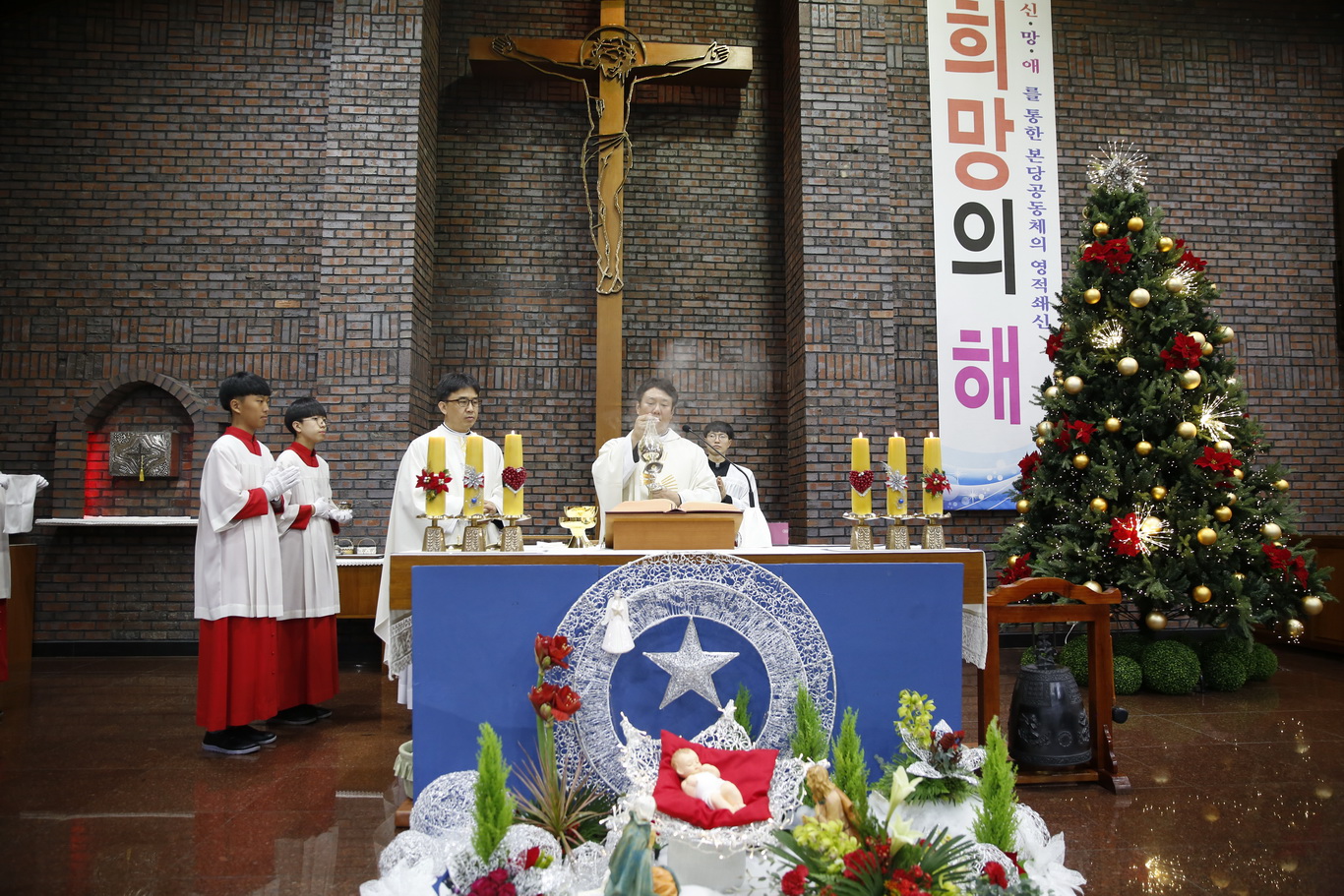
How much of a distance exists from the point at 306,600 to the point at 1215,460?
225 inches

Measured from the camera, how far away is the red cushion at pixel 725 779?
→ 8.52 feet

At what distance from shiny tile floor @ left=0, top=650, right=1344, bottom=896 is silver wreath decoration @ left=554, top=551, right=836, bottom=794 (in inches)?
34.6

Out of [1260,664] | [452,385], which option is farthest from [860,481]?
[1260,664]

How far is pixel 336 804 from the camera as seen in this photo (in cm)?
387

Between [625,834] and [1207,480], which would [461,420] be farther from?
[1207,480]

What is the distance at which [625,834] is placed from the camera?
238cm

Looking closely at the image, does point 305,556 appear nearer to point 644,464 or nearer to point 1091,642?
point 644,464

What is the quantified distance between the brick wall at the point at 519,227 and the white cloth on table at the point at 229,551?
7.84 feet

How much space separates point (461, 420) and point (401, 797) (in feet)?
5.92

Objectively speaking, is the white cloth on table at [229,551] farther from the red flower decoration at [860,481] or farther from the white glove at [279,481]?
the red flower decoration at [860,481]

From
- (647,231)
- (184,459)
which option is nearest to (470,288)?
(647,231)

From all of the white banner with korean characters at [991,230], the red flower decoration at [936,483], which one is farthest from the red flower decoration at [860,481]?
the white banner with korean characters at [991,230]

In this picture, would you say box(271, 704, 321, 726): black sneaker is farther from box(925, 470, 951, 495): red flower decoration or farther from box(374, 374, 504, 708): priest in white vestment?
box(925, 470, 951, 495): red flower decoration

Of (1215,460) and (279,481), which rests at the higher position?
(1215,460)
